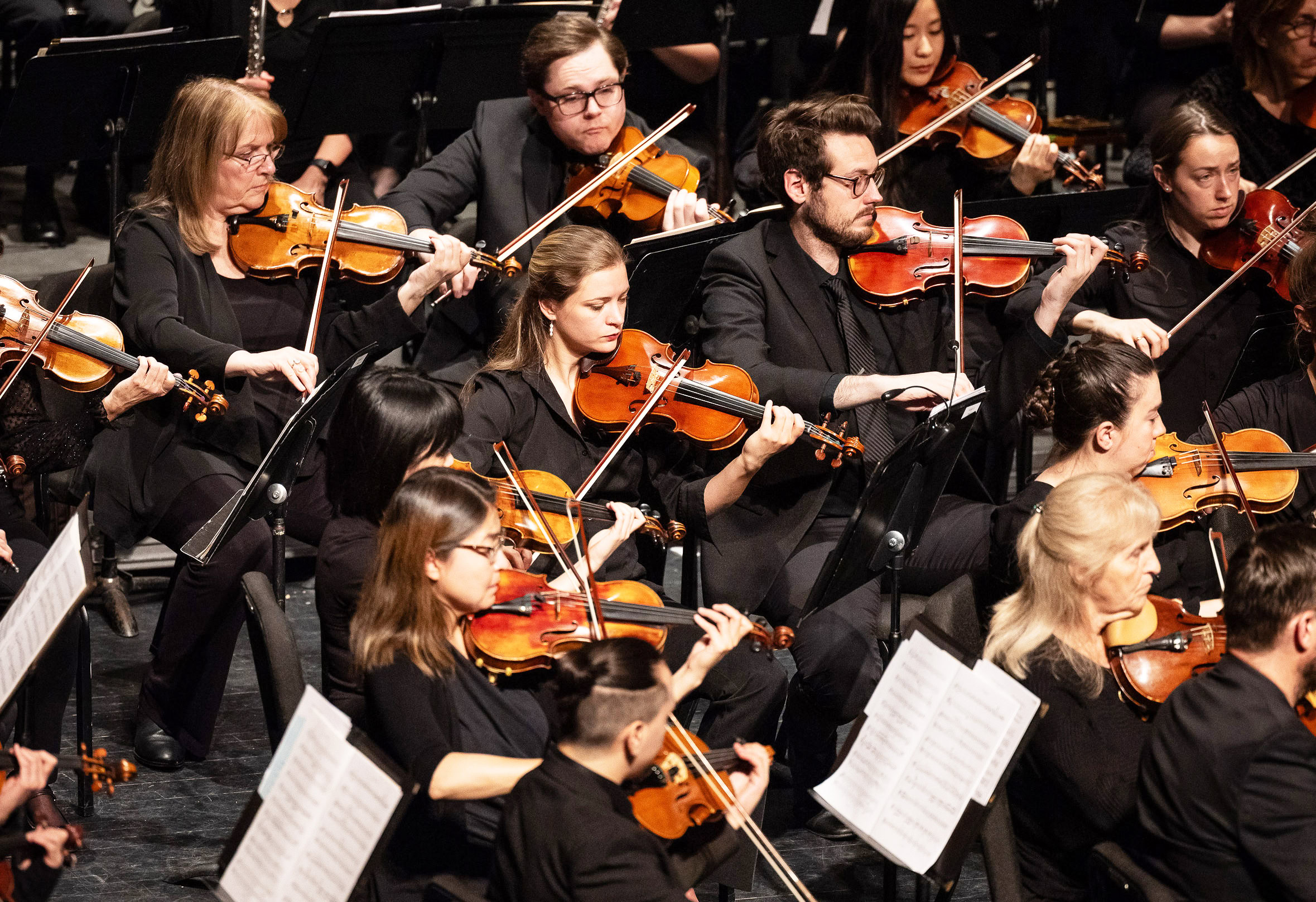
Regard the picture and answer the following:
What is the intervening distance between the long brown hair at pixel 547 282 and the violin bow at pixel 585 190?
1.67ft

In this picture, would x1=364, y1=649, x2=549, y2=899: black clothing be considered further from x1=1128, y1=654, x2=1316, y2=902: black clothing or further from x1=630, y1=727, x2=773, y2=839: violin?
x1=1128, y1=654, x2=1316, y2=902: black clothing

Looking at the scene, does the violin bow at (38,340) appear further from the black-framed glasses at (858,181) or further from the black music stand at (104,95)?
the black-framed glasses at (858,181)

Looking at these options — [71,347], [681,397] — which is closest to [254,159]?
[71,347]

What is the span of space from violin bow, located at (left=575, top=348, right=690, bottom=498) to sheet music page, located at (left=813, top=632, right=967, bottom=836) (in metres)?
0.98

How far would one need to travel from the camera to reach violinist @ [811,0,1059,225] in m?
4.17

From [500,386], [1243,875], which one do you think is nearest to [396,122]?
[500,386]

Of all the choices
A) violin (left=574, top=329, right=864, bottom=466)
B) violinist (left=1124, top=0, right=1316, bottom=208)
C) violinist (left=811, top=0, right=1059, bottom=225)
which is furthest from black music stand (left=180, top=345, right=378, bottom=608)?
violinist (left=1124, top=0, right=1316, bottom=208)

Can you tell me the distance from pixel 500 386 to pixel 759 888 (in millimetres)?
1141

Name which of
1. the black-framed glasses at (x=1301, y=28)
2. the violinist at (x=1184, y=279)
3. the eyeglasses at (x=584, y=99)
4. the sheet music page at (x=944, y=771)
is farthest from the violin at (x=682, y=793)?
the black-framed glasses at (x=1301, y=28)

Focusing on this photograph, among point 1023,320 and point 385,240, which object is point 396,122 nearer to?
point 385,240

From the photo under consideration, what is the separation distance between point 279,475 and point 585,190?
49.9 inches

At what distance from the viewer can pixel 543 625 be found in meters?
2.47

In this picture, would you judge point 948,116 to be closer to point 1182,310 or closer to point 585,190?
point 1182,310

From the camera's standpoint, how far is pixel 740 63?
5.97 metres
